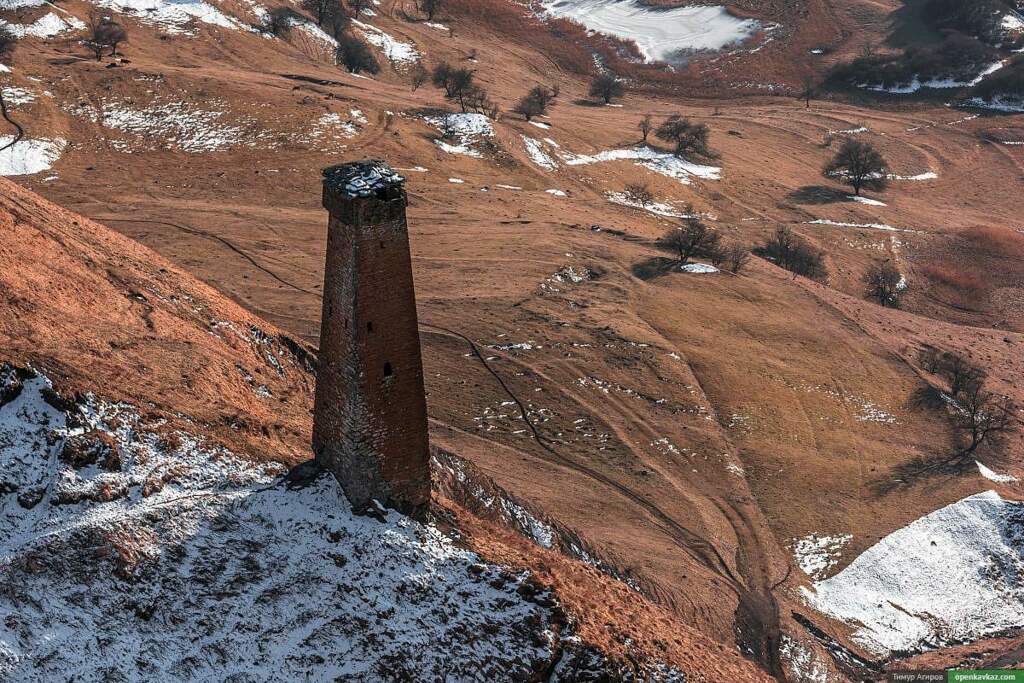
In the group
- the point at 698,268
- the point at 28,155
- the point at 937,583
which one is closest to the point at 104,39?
the point at 28,155

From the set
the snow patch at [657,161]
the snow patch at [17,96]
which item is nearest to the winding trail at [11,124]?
the snow patch at [17,96]

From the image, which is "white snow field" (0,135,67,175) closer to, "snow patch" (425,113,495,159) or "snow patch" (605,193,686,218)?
"snow patch" (425,113,495,159)

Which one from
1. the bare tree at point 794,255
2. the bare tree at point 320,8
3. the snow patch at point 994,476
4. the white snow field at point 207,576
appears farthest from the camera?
the bare tree at point 320,8

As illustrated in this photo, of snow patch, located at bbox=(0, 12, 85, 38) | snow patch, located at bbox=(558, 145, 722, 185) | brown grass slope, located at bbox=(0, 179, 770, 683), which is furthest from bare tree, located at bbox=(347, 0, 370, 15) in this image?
brown grass slope, located at bbox=(0, 179, 770, 683)

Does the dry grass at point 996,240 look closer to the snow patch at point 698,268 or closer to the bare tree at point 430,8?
the snow patch at point 698,268

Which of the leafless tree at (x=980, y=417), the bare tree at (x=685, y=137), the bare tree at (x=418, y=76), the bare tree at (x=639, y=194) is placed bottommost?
the leafless tree at (x=980, y=417)

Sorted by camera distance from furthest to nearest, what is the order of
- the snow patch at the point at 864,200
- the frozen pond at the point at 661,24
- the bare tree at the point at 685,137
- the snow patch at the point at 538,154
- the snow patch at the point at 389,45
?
the frozen pond at the point at 661,24 → the snow patch at the point at 389,45 → the bare tree at the point at 685,137 → the snow patch at the point at 864,200 → the snow patch at the point at 538,154

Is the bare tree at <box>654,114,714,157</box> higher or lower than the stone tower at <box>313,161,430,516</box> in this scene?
higher
